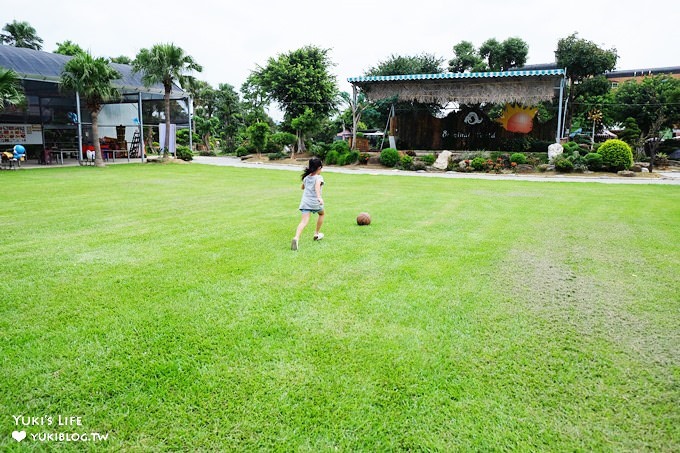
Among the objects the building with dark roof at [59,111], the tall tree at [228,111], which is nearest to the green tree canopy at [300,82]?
the building with dark roof at [59,111]

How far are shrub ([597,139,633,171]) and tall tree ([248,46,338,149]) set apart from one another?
1709 centimetres

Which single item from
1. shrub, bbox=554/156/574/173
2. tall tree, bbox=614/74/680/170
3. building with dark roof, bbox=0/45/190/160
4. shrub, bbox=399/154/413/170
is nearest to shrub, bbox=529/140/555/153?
shrub, bbox=554/156/574/173

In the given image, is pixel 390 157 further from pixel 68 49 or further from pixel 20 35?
pixel 20 35

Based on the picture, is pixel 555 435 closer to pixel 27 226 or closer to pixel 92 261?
pixel 92 261

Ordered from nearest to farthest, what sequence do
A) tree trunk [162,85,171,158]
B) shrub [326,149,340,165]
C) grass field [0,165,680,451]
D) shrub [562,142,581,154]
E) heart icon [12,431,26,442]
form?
heart icon [12,431,26,442], grass field [0,165,680,451], shrub [562,142,581,154], shrub [326,149,340,165], tree trunk [162,85,171,158]

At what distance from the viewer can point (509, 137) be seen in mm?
25109

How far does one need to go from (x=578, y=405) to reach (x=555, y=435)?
0.33 metres

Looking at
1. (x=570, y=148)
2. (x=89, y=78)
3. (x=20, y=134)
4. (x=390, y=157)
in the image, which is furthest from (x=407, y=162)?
(x=20, y=134)

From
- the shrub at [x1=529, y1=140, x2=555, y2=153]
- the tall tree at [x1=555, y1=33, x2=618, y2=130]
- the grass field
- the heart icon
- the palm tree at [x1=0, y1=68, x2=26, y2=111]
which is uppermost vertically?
the tall tree at [x1=555, y1=33, x2=618, y2=130]

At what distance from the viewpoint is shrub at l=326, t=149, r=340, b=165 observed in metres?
23.9

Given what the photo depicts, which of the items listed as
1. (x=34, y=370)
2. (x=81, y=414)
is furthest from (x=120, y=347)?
(x=81, y=414)

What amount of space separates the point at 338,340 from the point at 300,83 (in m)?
28.0

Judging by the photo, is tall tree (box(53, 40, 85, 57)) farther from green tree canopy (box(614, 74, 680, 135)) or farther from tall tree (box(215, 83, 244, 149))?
green tree canopy (box(614, 74, 680, 135))

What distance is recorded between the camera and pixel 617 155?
1845 centimetres
